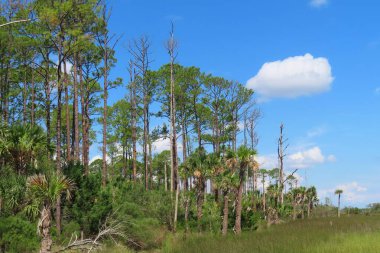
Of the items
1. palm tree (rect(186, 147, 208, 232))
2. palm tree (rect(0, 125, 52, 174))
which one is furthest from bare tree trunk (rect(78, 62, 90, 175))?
palm tree (rect(186, 147, 208, 232))

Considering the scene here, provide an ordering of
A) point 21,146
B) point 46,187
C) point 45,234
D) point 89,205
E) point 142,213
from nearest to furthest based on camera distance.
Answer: point 45,234 → point 46,187 → point 21,146 → point 89,205 → point 142,213

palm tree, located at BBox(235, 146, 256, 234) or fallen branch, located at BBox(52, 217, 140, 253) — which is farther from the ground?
palm tree, located at BBox(235, 146, 256, 234)

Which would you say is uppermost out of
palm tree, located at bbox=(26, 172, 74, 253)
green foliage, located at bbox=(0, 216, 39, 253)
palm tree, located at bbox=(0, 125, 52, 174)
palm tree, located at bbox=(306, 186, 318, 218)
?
palm tree, located at bbox=(0, 125, 52, 174)

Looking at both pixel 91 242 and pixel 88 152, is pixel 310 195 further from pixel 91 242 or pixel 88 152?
pixel 91 242

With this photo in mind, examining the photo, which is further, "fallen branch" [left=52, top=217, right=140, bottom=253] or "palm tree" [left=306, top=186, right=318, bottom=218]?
"palm tree" [left=306, top=186, right=318, bottom=218]

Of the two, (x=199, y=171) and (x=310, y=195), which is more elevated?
(x=199, y=171)

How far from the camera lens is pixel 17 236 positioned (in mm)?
19297

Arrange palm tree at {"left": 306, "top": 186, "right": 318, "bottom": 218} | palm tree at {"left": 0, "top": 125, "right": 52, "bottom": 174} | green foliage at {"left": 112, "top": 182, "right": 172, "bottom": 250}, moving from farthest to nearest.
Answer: palm tree at {"left": 306, "top": 186, "right": 318, "bottom": 218}
green foliage at {"left": 112, "top": 182, "right": 172, "bottom": 250}
palm tree at {"left": 0, "top": 125, "right": 52, "bottom": 174}

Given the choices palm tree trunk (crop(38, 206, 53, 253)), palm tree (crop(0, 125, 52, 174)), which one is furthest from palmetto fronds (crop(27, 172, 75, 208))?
palm tree (crop(0, 125, 52, 174))

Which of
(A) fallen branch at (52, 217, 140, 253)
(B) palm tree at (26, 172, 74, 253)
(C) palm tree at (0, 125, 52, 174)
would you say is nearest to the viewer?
(A) fallen branch at (52, 217, 140, 253)

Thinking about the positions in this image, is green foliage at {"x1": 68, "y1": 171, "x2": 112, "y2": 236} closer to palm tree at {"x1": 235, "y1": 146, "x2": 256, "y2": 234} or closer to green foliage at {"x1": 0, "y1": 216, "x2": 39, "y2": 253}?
green foliage at {"x1": 0, "y1": 216, "x2": 39, "y2": 253}

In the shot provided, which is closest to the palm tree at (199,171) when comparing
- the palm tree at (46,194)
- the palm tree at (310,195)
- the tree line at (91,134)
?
the tree line at (91,134)

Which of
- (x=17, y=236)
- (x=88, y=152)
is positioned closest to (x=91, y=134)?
(x=88, y=152)

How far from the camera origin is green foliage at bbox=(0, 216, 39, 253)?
62.6 feet
